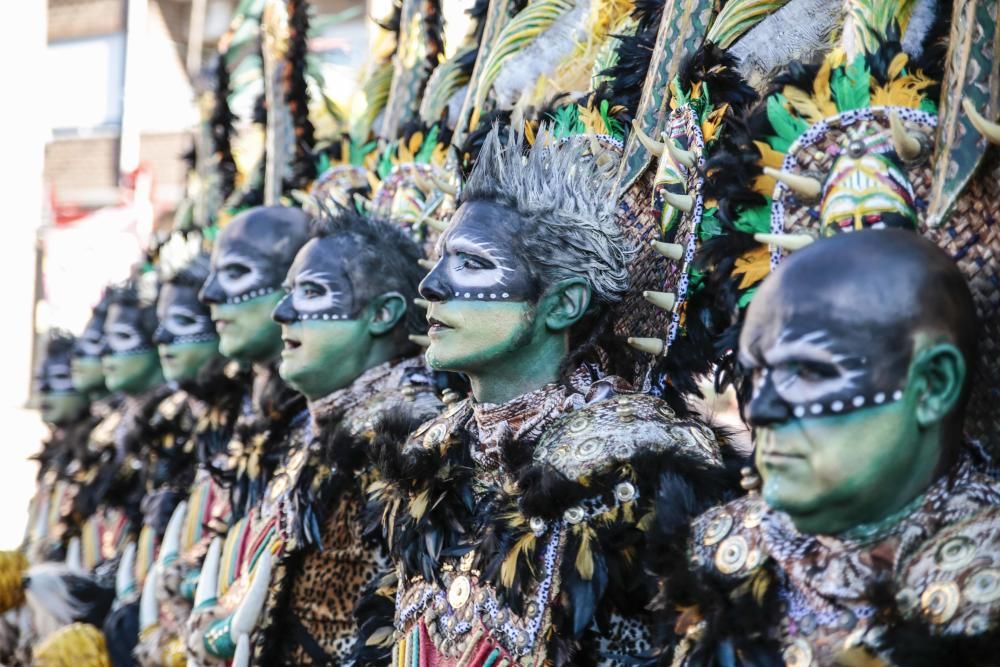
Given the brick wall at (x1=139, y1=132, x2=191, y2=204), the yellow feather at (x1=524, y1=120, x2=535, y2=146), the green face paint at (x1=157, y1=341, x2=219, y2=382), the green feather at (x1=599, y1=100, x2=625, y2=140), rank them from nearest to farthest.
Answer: the green feather at (x1=599, y1=100, x2=625, y2=140) → the yellow feather at (x1=524, y1=120, x2=535, y2=146) → the green face paint at (x1=157, y1=341, x2=219, y2=382) → the brick wall at (x1=139, y1=132, x2=191, y2=204)

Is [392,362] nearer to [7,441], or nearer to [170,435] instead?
[170,435]

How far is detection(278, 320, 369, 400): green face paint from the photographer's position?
405 cm

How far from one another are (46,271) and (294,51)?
8102mm

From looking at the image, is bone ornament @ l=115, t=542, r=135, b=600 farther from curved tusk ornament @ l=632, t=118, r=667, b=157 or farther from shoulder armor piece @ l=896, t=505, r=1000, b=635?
shoulder armor piece @ l=896, t=505, r=1000, b=635

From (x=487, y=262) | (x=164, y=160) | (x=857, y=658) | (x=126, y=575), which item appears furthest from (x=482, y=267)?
(x=164, y=160)

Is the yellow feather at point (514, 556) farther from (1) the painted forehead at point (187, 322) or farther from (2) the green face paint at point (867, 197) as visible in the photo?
(1) the painted forehead at point (187, 322)

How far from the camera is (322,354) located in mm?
4047

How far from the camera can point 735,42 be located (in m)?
3.53

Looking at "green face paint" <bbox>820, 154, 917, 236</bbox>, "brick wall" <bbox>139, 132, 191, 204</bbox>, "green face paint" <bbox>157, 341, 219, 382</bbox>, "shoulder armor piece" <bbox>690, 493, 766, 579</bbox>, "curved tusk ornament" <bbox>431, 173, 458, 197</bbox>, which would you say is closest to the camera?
"shoulder armor piece" <bbox>690, 493, 766, 579</bbox>

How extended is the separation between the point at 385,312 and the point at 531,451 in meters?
1.15

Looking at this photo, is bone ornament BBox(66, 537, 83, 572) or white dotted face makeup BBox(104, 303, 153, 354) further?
white dotted face makeup BBox(104, 303, 153, 354)

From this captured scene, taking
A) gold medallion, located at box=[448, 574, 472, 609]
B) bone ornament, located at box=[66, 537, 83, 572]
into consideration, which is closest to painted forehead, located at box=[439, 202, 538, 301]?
gold medallion, located at box=[448, 574, 472, 609]

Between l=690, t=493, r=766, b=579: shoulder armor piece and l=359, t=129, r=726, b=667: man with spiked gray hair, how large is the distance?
0.25 metres

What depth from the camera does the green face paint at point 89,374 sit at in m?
7.27
